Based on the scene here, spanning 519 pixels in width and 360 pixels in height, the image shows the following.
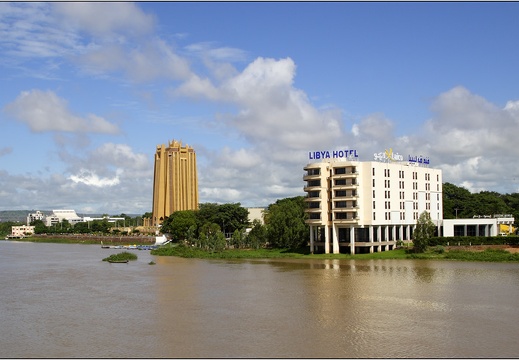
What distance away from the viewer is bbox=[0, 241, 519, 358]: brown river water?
2767cm

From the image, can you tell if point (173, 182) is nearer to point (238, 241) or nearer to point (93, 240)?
point (93, 240)

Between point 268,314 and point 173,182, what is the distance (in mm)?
146097

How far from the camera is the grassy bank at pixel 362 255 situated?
231 ft

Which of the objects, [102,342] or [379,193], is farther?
[379,193]

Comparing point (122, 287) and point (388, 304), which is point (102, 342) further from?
point (122, 287)

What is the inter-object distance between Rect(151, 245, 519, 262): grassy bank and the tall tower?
261ft

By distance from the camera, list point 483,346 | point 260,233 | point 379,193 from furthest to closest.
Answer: point 260,233 < point 379,193 < point 483,346

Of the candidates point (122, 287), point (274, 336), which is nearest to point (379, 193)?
point (122, 287)

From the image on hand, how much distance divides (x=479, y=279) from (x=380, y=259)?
24.3m

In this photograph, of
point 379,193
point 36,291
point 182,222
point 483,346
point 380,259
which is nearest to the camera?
point 483,346

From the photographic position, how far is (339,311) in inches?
1463

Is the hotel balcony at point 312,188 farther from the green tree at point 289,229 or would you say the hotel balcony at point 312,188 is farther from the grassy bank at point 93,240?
the grassy bank at point 93,240

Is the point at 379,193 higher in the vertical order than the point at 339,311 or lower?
higher

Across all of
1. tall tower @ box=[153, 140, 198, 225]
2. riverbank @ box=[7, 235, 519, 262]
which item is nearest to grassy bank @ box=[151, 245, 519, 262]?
riverbank @ box=[7, 235, 519, 262]
